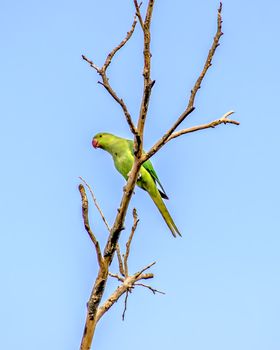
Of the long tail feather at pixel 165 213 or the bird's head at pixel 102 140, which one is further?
the bird's head at pixel 102 140

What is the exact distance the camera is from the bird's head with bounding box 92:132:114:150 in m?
8.85

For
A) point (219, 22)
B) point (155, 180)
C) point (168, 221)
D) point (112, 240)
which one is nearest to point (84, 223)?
point (112, 240)

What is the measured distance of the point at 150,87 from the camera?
3.88 meters

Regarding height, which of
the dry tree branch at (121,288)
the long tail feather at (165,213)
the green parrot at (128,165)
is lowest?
the dry tree branch at (121,288)

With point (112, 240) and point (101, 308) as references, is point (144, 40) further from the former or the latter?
point (101, 308)

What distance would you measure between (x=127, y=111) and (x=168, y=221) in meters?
3.80

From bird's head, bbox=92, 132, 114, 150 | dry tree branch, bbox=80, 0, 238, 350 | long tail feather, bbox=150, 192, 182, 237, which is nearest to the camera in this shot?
dry tree branch, bbox=80, 0, 238, 350

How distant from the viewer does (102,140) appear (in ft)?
29.3

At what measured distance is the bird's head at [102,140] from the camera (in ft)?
29.0

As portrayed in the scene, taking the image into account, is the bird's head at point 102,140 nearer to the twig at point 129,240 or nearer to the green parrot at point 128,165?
the green parrot at point 128,165

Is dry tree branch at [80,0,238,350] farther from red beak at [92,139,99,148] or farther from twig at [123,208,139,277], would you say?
red beak at [92,139,99,148]

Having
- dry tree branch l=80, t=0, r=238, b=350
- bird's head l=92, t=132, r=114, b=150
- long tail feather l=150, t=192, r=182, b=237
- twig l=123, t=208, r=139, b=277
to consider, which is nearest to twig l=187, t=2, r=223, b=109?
dry tree branch l=80, t=0, r=238, b=350

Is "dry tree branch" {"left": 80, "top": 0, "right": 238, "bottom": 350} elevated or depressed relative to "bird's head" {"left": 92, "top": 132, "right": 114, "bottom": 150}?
depressed

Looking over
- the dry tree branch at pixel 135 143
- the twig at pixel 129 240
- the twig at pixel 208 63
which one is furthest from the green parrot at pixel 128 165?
the twig at pixel 208 63
